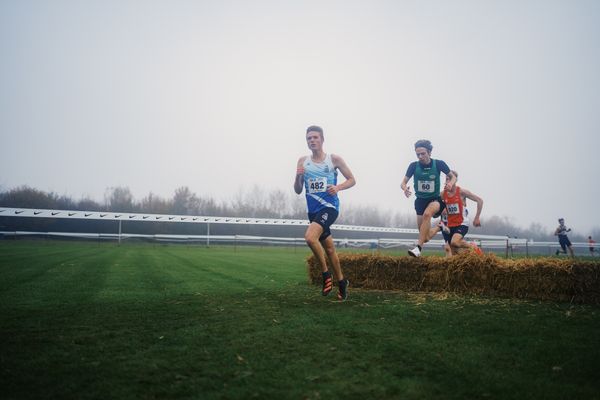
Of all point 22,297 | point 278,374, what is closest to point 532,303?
point 278,374

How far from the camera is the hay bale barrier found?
6.10 metres

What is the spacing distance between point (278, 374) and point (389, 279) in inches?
217

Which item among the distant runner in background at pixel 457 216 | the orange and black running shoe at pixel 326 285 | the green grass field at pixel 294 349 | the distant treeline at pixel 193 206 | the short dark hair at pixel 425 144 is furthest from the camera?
the distant treeline at pixel 193 206

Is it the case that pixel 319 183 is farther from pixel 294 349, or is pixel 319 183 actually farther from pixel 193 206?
pixel 193 206

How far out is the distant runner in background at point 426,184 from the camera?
776cm

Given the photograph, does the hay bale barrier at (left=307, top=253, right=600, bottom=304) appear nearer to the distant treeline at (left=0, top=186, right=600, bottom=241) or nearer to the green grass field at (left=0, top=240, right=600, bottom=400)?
the green grass field at (left=0, top=240, right=600, bottom=400)

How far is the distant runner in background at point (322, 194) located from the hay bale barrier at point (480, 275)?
1740 millimetres

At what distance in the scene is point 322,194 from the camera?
20.8ft

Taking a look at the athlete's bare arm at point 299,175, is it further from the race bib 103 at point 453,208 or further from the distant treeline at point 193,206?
the distant treeline at point 193,206

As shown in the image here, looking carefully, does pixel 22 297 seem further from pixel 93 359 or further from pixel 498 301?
pixel 498 301

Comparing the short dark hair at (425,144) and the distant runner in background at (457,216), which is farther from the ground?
the short dark hair at (425,144)

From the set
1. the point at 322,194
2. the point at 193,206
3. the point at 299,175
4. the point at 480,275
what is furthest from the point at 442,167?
the point at 193,206

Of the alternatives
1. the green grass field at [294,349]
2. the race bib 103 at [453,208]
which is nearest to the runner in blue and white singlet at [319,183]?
the green grass field at [294,349]

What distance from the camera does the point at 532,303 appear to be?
19.2 feet
